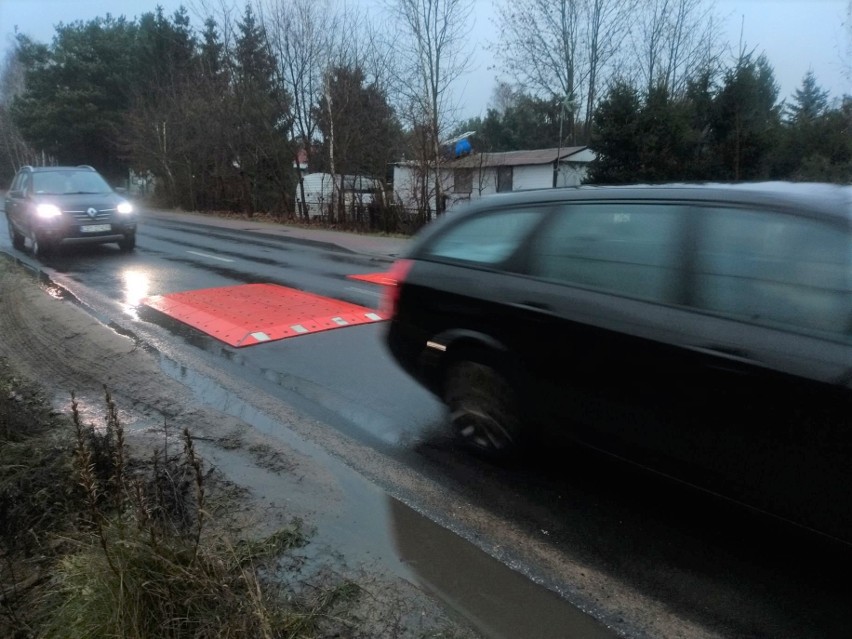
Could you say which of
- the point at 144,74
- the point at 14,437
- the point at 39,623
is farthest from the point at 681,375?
the point at 144,74

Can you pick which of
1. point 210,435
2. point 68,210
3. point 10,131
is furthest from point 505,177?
point 10,131

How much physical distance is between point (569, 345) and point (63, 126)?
50.4 m

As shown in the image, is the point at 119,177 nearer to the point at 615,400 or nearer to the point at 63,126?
the point at 63,126

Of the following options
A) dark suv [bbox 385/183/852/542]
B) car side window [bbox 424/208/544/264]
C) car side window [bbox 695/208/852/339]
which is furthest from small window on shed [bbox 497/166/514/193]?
car side window [bbox 695/208/852/339]

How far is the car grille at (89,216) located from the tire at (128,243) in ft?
1.90

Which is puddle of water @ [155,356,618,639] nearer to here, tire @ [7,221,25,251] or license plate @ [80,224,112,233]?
license plate @ [80,224,112,233]

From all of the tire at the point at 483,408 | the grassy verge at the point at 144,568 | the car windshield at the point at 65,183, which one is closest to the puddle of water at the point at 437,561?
the grassy verge at the point at 144,568

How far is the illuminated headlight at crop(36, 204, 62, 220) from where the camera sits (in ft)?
45.8

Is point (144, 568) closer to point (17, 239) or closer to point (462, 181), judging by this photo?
point (17, 239)

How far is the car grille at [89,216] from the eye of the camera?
14109mm

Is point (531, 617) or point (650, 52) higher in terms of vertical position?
point (650, 52)

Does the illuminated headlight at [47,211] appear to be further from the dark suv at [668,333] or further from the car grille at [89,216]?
the dark suv at [668,333]

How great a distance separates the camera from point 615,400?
358 cm

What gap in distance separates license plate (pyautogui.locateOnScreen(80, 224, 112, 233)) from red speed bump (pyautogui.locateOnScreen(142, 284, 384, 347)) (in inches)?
207
